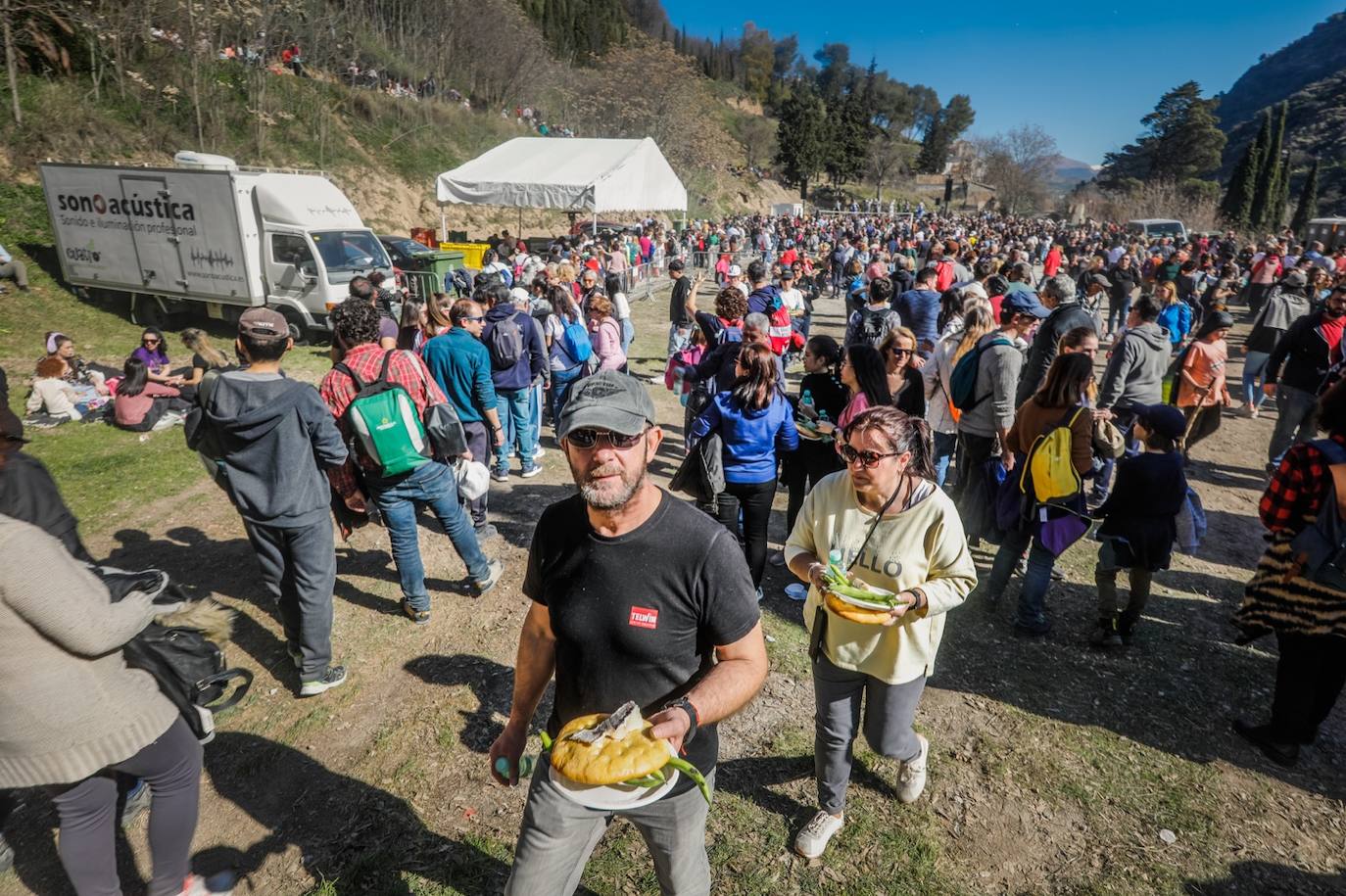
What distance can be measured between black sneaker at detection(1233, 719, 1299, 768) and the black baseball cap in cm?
380

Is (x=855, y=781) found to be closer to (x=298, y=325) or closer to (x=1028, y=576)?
(x=1028, y=576)

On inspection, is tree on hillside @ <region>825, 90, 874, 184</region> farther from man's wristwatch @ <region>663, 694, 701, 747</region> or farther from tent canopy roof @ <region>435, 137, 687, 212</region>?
man's wristwatch @ <region>663, 694, 701, 747</region>

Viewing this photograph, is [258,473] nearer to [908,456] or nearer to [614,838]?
[614,838]

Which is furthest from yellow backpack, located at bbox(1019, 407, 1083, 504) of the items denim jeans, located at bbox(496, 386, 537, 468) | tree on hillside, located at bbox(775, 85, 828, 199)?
tree on hillside, located at bbox(775, 85, 828, 199)

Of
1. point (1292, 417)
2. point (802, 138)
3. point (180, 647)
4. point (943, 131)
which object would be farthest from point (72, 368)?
point (943, 131)

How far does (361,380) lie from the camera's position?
406 cm

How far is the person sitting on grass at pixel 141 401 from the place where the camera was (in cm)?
782

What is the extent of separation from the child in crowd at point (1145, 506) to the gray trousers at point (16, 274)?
18.7m

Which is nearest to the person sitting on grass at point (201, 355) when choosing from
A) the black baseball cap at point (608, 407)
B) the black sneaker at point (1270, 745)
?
the black baseball cap at point (608, 407)

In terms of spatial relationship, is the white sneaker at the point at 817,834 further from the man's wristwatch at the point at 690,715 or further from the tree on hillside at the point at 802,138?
the tree on hillside at the point at 802,138

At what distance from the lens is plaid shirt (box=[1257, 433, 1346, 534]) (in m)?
2.96

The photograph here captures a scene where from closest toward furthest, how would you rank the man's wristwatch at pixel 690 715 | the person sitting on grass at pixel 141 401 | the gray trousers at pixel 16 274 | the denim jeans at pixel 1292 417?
the man's wristwatch at pixel 690 715, the denim jeans at pixel 1292 417, the person sitting on grass at pixel 141 401, the gray trousers at pixel 16 274

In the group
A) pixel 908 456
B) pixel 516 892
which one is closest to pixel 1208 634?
pixel 908 456

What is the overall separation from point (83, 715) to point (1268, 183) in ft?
212
